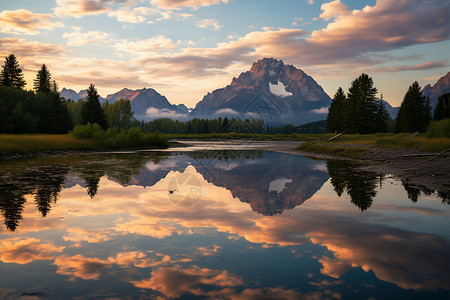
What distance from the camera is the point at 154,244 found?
7562 mm

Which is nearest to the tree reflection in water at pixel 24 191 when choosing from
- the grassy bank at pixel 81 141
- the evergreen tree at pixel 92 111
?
the grassy bank at pixel 81 141

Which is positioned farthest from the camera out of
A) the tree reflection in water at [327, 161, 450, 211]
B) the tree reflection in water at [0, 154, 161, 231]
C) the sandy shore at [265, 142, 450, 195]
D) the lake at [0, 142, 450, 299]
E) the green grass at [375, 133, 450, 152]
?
the green grass at [375, 133, 450, 152]

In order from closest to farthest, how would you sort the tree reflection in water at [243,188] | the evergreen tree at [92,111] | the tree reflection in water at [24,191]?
the tree reflection in water at [24,191]
the tree reflection in water at [243,188]
the evergreen tree at [92,111]

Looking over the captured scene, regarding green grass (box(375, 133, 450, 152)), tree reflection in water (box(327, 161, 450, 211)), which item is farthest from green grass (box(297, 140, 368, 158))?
tree reflection in water (box(327, 161, 450, 211))

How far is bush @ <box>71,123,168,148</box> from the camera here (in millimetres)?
52062

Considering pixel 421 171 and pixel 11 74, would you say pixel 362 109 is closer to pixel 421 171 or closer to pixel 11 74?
pixel 421 171

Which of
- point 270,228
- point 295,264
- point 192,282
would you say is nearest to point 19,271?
point 192,282

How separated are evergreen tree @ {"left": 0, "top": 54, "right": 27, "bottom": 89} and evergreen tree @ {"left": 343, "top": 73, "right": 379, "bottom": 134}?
284ft

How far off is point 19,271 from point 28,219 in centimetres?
422

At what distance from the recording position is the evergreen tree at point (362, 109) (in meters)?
68.8

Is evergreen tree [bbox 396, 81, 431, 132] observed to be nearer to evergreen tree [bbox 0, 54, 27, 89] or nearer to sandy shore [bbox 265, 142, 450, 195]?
sandy shore [bbox 265, 142, 450, 195]

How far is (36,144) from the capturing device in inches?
1610

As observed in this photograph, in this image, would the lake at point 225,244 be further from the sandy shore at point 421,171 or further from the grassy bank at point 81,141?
the grassy bank at point 81,141

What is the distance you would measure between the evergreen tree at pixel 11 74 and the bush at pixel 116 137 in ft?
145
